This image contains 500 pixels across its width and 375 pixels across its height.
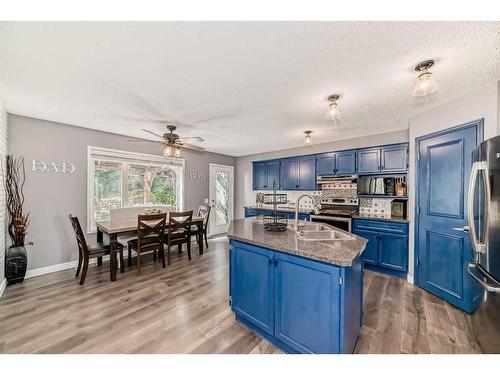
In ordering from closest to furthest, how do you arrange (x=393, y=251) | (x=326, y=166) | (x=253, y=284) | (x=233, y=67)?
(x=233, y=67) < (x=253, y=284) < (x=393, y=251) < (x=326, y=166)

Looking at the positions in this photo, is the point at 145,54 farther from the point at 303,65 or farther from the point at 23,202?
the point at 23,202

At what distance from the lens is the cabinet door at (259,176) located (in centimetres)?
547

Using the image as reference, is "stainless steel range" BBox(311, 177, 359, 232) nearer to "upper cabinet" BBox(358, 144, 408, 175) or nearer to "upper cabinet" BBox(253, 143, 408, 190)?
"upper cabinet" BBox(253, 143, 408, 190)

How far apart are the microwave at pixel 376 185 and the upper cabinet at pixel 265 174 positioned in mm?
1974

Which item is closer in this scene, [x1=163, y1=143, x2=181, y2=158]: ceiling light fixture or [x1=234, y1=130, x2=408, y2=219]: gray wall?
[x1=163, y1=143, x2=181, y2=158]: ceiling light fixture

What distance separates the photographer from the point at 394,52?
4.80 feet

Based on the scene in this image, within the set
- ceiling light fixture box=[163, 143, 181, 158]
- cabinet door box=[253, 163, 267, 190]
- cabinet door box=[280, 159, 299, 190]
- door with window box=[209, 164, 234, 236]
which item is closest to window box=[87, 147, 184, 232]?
door with window box=[209, 164, 234, 236]

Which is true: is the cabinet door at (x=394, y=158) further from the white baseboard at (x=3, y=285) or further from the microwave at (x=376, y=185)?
the white baseboard at (x=3, y=285)

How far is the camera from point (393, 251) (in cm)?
312

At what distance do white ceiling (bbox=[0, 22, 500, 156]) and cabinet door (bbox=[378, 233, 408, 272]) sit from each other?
1819 mm

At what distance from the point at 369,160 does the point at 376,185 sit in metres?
0.47

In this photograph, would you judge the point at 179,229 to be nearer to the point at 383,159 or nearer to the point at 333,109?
the point at 333,109

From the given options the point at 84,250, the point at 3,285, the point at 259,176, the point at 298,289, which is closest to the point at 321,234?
the point at 298,289

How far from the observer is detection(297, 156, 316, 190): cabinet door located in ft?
14.7
